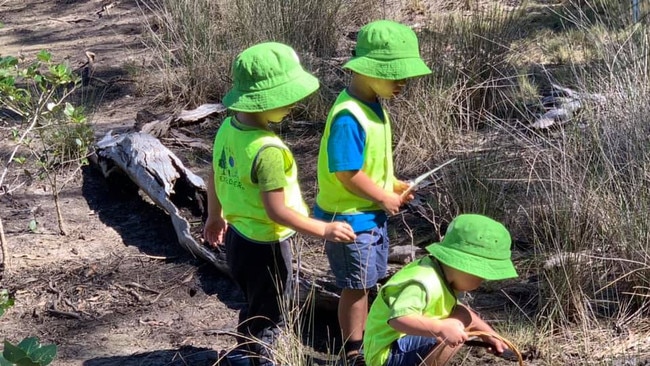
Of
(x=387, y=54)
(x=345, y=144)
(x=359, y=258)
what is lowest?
(x=359, y=258)

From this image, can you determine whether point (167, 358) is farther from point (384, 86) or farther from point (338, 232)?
point (384, 86)

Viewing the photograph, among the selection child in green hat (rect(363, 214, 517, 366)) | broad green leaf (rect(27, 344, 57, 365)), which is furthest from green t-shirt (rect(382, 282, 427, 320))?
broad green leaf (rect(27, 344, 57, 365))

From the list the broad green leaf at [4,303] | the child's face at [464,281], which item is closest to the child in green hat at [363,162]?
the child's face at [464,281]

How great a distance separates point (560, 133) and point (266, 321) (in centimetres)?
181

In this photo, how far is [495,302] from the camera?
4.02 meters

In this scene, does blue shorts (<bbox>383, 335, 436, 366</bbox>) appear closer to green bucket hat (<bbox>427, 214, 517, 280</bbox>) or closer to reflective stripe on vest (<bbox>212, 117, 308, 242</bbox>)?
green bucket hat (<bbox>427, 214, 517, 280</bbox>)

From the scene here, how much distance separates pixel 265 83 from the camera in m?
3.06

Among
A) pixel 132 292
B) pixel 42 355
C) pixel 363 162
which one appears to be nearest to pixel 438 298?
pixel 363 162

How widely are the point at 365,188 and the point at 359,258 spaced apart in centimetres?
29

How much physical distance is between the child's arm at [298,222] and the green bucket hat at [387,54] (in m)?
0.56

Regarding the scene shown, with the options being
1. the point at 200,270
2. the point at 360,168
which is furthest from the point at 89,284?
the point at 360,168

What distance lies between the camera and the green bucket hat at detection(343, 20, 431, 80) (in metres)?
3.28

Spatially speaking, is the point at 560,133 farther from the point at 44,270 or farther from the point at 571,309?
the point at 44,270

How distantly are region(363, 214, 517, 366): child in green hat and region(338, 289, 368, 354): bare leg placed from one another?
1.44 feet
